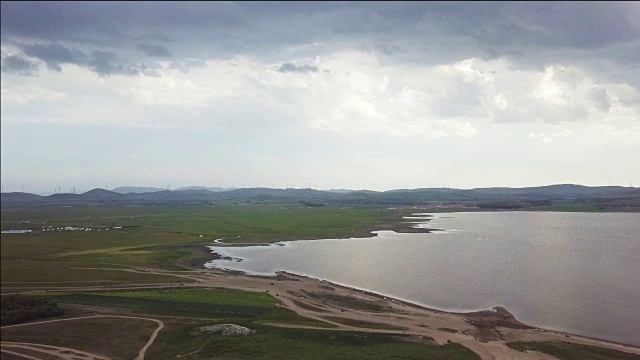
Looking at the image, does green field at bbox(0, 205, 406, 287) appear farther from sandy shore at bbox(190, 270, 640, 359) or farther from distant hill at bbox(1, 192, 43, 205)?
sandy shore at bbox(190, 270, 640, 359)

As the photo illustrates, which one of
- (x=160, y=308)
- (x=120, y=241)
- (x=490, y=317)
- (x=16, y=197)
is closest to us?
(x=16, y=197)

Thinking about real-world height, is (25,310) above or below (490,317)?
above

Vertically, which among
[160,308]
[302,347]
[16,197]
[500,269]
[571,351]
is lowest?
[571,351]

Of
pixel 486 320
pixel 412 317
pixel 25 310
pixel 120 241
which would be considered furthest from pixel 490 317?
pixel 120 241

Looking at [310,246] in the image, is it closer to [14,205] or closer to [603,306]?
[603,306]

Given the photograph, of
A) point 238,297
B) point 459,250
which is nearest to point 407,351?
point 238,297

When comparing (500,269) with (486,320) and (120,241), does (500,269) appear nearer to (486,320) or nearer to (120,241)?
(486,320)
